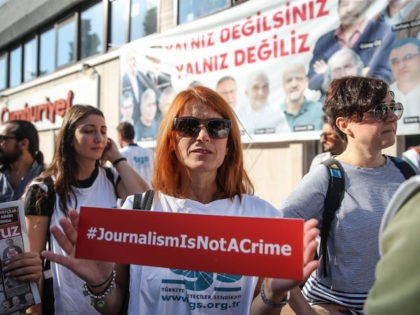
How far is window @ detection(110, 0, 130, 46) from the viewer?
30.3 feet

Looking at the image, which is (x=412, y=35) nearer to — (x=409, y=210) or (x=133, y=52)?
(x=409, y=210)

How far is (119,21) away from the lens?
31.1ft

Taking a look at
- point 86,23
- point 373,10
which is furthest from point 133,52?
point 373,10

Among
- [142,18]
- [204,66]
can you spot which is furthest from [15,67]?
[204,66]

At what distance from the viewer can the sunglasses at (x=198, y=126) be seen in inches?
70.7

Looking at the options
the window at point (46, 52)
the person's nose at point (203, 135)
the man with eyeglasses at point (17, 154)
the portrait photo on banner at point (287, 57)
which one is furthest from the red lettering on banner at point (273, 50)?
the window at point (46, 52)

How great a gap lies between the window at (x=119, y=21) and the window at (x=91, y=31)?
47 centimetres

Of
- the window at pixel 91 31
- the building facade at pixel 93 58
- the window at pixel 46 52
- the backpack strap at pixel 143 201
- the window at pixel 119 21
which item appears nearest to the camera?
the backpack strap at pixel 143 201

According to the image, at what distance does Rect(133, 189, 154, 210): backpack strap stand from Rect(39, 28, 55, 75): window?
1141cm

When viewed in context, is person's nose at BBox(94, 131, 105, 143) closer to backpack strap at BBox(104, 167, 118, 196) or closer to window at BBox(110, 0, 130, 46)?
backpack strap at BBox(104, 167, 118, 196)

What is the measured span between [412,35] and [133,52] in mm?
5230

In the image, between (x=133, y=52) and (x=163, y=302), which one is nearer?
(x=163, y=302)

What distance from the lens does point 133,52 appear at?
8000mm

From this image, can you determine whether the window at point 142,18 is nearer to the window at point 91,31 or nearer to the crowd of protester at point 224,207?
the window at point 91,31
